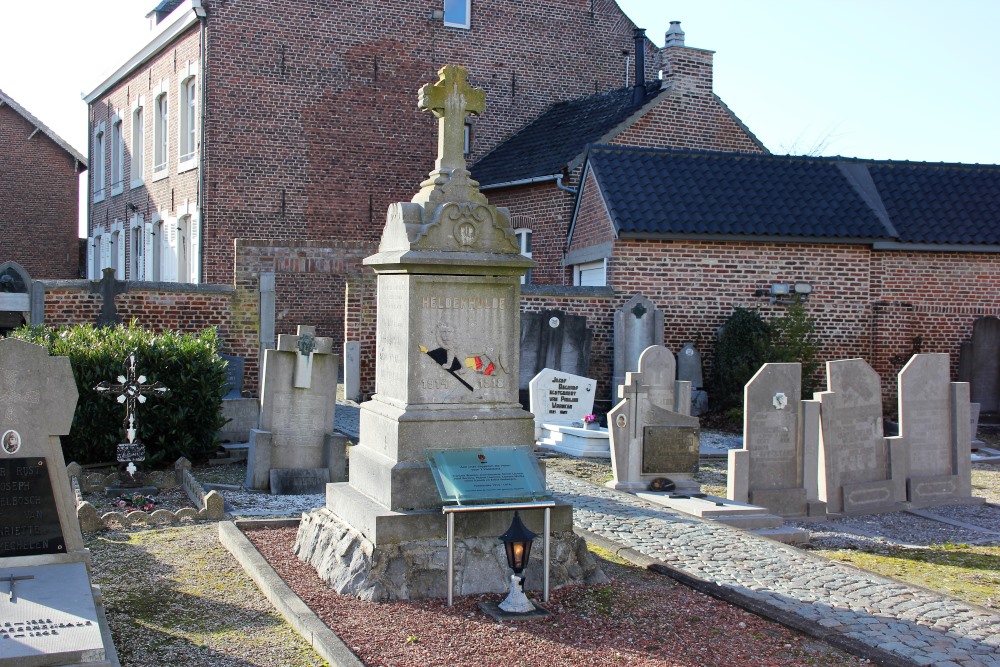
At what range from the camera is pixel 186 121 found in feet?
73.0

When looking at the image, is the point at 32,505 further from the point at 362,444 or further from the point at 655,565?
the point at 655,565

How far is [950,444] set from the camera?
1091cm

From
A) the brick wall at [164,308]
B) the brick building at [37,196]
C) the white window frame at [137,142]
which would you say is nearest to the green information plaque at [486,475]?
the brick wall at [164,308]

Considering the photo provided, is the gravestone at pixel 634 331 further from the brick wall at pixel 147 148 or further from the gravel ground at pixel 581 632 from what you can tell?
the gravel ground at pixel 581 632

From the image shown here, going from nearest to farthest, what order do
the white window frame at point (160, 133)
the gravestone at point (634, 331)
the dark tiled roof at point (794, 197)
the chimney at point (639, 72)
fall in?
the gravestone at point (634, 331), the dark tiled roof at point (794, 197), the chimney at point (639, 72), the white window frame at point (160, 133)

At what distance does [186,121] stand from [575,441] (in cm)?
1349

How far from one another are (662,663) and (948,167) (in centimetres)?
1653

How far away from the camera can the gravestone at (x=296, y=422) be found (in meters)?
10.2

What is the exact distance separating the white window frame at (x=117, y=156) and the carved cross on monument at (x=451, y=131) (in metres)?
23.1

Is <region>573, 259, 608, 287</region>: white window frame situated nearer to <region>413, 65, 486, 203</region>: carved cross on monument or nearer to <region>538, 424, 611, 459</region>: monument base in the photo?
<region>538, 424, 611, 459</region>: monument base

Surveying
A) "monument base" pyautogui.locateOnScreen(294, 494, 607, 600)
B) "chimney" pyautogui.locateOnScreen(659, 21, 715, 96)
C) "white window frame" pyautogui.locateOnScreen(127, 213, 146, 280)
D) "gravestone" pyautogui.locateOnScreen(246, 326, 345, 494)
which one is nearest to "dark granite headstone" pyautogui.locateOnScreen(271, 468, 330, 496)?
"gravestone" pyautogui.locateOnScreen(246, 326, 345, 494)

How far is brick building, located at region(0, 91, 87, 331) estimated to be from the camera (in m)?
30.0

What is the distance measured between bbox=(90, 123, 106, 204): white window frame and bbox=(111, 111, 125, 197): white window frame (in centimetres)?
103

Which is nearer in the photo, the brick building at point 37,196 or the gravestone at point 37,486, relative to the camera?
the gravestone at point 37,486
